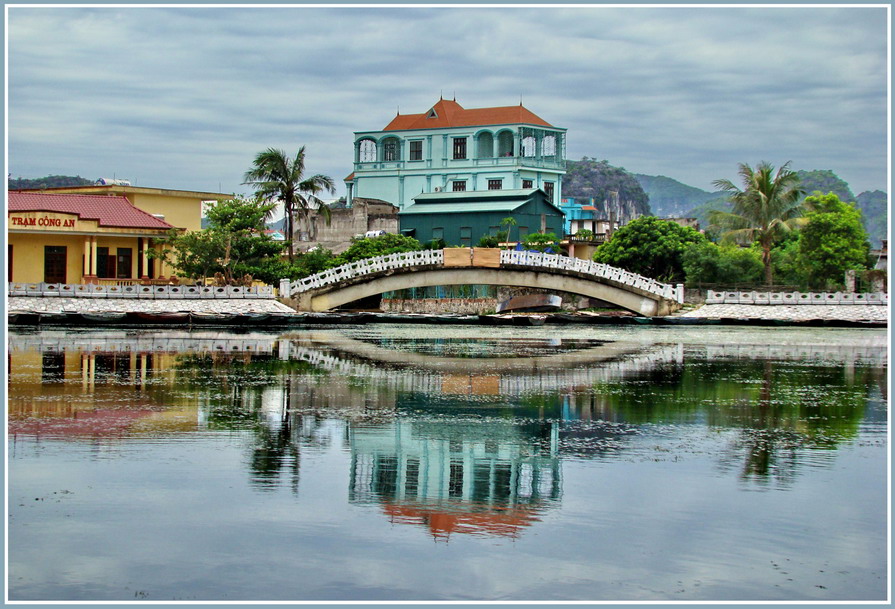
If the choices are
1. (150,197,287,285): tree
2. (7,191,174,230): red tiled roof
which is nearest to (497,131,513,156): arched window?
(150,197,287,285): tree

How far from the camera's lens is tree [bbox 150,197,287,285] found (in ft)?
169

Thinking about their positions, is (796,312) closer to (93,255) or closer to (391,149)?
(93,255)

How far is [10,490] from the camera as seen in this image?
1330cm

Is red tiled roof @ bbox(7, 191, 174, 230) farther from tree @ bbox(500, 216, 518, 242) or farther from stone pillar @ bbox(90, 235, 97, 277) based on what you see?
tree @ bbox(500, 216, 518, 242)

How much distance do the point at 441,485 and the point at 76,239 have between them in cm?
4018

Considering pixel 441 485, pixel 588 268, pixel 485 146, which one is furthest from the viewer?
pixel 485 146

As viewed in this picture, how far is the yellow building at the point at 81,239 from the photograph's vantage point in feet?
163

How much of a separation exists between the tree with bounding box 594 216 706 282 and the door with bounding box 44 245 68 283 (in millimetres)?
27875

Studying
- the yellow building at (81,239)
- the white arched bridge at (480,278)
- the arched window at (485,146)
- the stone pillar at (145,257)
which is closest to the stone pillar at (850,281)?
the white arched bridge at (480,278)

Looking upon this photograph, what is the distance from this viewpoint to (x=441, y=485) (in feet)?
46.5

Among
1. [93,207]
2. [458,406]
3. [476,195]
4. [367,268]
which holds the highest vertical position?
[476,195]

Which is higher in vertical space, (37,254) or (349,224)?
(349,224)

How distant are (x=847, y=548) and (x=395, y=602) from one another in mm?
4756

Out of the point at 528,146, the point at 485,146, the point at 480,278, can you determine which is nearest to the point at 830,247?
the point at 480,278
